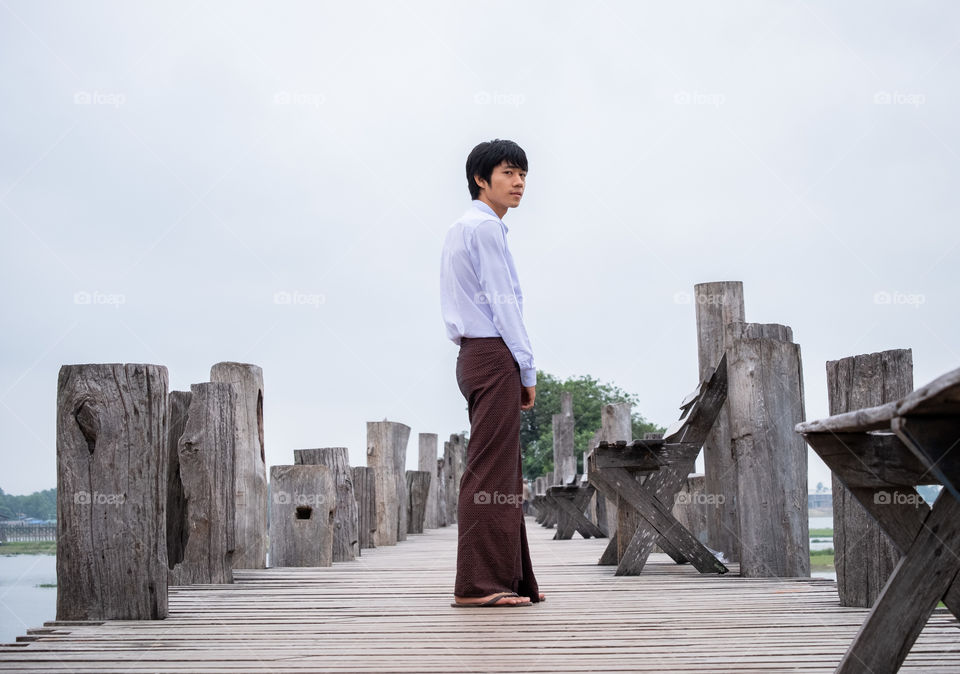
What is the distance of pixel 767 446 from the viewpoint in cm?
648

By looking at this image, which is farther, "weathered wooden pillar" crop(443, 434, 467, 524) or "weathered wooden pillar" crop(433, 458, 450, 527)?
"weathered wooden pillar" crop(443, 434, 467, 524)

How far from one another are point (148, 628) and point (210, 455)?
2.37 meters

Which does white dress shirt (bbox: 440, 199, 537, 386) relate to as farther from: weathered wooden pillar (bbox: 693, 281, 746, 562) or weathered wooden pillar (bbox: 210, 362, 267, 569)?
weathered wooden pillar (bbox: 693, 281, 746, 562)

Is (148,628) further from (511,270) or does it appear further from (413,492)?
(413,492)

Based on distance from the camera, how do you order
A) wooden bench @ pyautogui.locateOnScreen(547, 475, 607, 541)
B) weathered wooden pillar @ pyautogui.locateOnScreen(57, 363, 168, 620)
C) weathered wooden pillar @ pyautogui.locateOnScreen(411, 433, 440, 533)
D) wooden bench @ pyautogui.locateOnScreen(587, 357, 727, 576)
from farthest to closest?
1. weathered wooden pillar @ pyautogui.locateOnScreen(411, 433, 440, 533)
2. wooden bench @ pyautogui.locateOnScreen(547, 475, 607, 541)
3. wooden bench @ pyautogui.locateOnScreen(587, 357, 727, 576)
4. weathered wooden pillar @ pyautogui.locateOnScreen(57, 363, 168, 620)

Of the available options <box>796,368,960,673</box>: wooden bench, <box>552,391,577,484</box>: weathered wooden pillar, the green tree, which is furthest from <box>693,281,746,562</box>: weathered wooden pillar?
the green tree

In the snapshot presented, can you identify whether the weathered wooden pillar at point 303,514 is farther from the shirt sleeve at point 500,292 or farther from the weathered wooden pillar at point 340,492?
the shirt sleeve at point 500,292

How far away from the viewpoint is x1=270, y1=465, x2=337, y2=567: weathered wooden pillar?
876 cm

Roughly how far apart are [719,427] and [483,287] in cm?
368

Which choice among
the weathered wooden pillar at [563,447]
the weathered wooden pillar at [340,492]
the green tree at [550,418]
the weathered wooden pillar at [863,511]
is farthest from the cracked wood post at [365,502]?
the green tree at [550,418]

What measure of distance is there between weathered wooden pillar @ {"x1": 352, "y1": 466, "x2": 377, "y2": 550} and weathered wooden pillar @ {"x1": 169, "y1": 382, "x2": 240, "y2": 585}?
504cm

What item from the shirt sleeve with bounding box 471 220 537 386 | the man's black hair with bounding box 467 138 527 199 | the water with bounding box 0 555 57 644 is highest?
the man's black hair with bounding box 467 138 527 199

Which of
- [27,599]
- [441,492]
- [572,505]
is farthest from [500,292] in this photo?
[27,599]

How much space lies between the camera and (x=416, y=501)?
1873 cm
